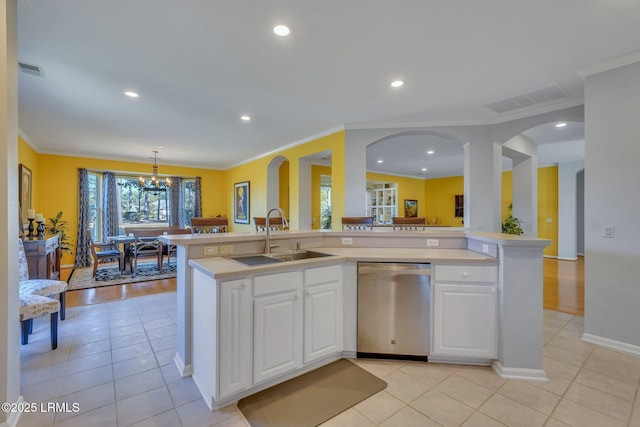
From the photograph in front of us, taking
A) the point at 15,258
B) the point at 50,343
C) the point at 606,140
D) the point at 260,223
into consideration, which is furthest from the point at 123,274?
the point at 606,140

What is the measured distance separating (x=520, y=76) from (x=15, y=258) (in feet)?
14.7

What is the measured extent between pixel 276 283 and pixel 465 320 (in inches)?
62.1

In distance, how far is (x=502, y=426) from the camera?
164 centimetres

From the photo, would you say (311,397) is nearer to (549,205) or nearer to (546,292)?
(546,292)

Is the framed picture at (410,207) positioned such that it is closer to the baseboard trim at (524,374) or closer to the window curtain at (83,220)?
the baseboard trim at (524,374)

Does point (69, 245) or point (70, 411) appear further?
point (69, 245)

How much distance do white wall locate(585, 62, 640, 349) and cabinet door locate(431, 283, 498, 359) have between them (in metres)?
1.39

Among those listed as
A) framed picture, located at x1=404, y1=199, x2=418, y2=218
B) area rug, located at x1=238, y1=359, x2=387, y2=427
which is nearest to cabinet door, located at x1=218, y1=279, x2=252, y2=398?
area rug, located at x1=238, y1=359, x2=387, y2=427

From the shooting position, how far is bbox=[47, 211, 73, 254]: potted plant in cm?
552

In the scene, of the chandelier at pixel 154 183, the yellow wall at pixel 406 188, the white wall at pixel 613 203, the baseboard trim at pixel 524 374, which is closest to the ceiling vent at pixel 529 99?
the white wall at pixel 613 203

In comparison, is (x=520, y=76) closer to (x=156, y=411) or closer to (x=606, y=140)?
(x=606, y=140)

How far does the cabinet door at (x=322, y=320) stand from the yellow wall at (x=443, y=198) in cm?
925

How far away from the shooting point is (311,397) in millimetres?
1911

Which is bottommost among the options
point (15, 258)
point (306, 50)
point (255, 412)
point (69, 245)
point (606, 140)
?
point (255, 412)
